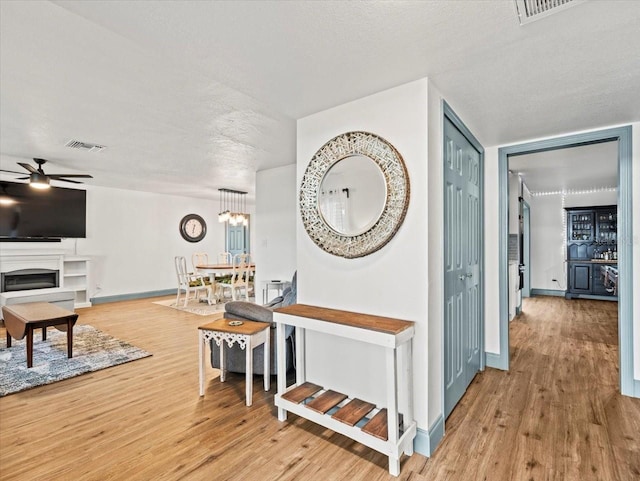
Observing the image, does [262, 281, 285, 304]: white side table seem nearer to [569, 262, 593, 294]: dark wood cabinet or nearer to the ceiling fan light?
the ceiling fan light

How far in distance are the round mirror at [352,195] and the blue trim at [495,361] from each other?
7.41ft

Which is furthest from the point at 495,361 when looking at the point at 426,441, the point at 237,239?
the point at 237,239

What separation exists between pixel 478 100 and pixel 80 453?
3.51 meters

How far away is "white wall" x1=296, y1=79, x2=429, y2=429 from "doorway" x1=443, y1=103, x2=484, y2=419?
0.37m

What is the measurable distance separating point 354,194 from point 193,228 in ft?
23.8

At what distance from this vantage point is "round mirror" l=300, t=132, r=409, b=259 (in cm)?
214

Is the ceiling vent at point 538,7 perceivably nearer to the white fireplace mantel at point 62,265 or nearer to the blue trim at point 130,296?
the white fireplace mantel at point 62,265

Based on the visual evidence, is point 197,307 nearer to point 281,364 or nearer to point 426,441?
point 281,364

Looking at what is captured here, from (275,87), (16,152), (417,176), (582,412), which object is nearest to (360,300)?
(417,176)

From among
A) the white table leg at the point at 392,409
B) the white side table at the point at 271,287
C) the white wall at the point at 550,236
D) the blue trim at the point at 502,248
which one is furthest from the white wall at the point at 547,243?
the white table leg at the point at 392,409

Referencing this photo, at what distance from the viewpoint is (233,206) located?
9.52 meters

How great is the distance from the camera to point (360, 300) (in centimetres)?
230

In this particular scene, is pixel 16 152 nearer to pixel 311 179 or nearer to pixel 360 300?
pixel 311 179

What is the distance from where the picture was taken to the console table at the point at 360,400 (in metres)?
1.84
